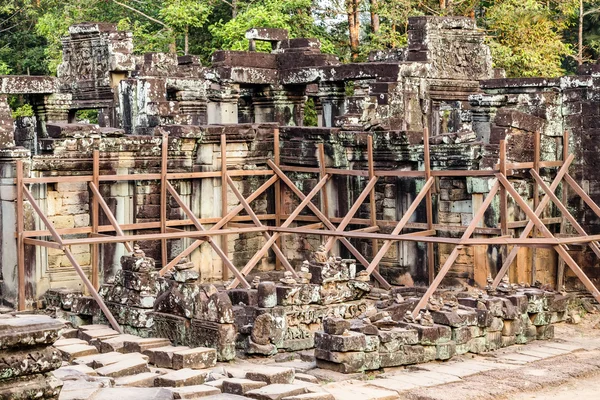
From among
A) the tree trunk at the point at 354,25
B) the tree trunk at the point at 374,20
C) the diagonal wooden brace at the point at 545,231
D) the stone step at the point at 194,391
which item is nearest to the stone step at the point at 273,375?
the stone step at the point at 194,391

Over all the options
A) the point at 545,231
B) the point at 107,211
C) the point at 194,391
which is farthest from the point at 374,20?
the point at 194,391

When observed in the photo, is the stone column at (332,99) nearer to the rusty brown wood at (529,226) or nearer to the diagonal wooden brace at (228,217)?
the diagonal wooden brace at (228,217)

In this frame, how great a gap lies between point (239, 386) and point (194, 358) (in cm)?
206

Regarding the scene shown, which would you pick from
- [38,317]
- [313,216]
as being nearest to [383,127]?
[313,216]

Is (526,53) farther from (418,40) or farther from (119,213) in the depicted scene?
(119,213)

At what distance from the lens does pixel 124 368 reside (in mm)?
12945

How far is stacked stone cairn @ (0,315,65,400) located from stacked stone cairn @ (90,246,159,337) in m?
7.07

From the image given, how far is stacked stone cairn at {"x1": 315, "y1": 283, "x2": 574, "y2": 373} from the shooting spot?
1442cm

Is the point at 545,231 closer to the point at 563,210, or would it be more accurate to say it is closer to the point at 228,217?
the point at 563,210

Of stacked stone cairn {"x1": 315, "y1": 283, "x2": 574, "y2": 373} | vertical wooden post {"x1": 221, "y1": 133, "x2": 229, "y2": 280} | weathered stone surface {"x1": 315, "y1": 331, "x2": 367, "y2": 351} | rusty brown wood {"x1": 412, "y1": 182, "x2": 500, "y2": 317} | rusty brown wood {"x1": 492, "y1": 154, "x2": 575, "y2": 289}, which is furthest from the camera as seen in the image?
vertical wooden post {"x1": 221, "y1": 133, "x2": 229, "y2": 280}

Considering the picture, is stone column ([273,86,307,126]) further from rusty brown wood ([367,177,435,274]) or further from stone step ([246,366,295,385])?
stone step ([246,366,295,385])

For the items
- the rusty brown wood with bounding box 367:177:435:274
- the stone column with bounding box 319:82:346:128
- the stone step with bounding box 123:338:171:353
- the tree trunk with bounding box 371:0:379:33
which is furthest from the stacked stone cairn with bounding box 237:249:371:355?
the tree trunk with bounding box 371:0:379:33

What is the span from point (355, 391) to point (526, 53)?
17.2 meters

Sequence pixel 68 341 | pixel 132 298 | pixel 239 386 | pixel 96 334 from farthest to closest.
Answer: pixel 132 298, pixel 96 334, pixel 68 341, pixel 239 386
